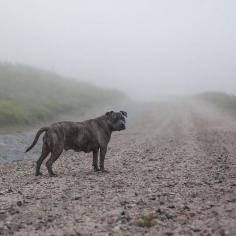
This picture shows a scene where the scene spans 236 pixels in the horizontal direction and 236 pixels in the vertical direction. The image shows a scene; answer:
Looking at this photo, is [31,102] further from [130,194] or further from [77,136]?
[130,194]

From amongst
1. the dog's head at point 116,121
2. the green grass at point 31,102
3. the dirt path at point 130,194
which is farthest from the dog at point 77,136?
the green grass at point 31,102

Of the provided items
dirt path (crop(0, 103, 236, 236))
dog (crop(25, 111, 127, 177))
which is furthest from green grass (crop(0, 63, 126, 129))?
dog (crop(25, 111, 127, 177))

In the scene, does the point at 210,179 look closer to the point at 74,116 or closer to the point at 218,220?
the point at 218,220

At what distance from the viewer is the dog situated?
15.3m

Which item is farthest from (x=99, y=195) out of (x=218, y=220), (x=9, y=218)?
(x=218, y=220)

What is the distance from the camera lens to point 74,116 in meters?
40.3

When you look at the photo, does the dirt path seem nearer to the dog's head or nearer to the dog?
the dog

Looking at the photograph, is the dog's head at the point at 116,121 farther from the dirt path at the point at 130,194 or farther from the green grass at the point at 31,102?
the green grass at the point at 31,102

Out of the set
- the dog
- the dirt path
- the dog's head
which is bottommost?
the dirt path

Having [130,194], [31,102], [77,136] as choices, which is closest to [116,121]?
[77,136]

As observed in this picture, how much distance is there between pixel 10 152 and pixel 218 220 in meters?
15.3

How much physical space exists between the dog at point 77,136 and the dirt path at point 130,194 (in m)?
0.64

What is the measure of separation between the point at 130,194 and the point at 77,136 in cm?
416

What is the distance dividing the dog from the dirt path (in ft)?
2.11
